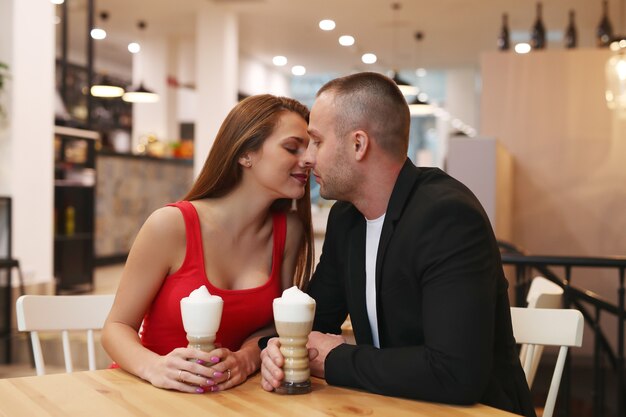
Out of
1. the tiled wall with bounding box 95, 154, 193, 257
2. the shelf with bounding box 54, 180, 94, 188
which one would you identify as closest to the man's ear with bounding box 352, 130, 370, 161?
the shelf with bounding box 54, 180, 94, 188

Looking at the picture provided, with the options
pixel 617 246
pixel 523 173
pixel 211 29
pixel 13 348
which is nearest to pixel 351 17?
pixel 211 29

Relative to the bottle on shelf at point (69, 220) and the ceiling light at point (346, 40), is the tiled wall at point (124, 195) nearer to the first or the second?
the bottle on shelf at point (69, 220)

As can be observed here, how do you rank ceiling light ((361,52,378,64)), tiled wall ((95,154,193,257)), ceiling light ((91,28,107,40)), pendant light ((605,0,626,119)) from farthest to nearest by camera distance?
ceiling light ((361,52,378,64)), ceiling light ((91,28,107,40)), tiled wall ((95,154,193,257)), pendant light ((605,0,626,119))

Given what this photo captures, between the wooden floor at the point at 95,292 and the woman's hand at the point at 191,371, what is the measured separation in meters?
3.57

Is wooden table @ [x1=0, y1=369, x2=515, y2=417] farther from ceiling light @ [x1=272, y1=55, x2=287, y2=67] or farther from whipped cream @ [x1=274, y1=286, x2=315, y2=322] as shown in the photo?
ceiling light @ [x1=272, y1=55, x2=287, y2=67]

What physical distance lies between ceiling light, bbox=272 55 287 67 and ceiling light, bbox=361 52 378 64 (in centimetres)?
150

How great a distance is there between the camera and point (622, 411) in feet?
15.3

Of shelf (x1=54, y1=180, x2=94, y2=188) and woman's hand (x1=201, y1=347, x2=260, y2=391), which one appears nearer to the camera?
woman's hand (x1=201, y1=347, x2=260, y2=391)

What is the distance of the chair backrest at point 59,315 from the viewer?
195cm

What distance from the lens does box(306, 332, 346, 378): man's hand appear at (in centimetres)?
151

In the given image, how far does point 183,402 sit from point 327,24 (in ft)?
34.0

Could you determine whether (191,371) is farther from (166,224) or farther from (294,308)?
(166,224)

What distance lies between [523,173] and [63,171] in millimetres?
4329

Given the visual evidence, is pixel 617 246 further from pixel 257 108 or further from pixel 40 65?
pixel 257 108
